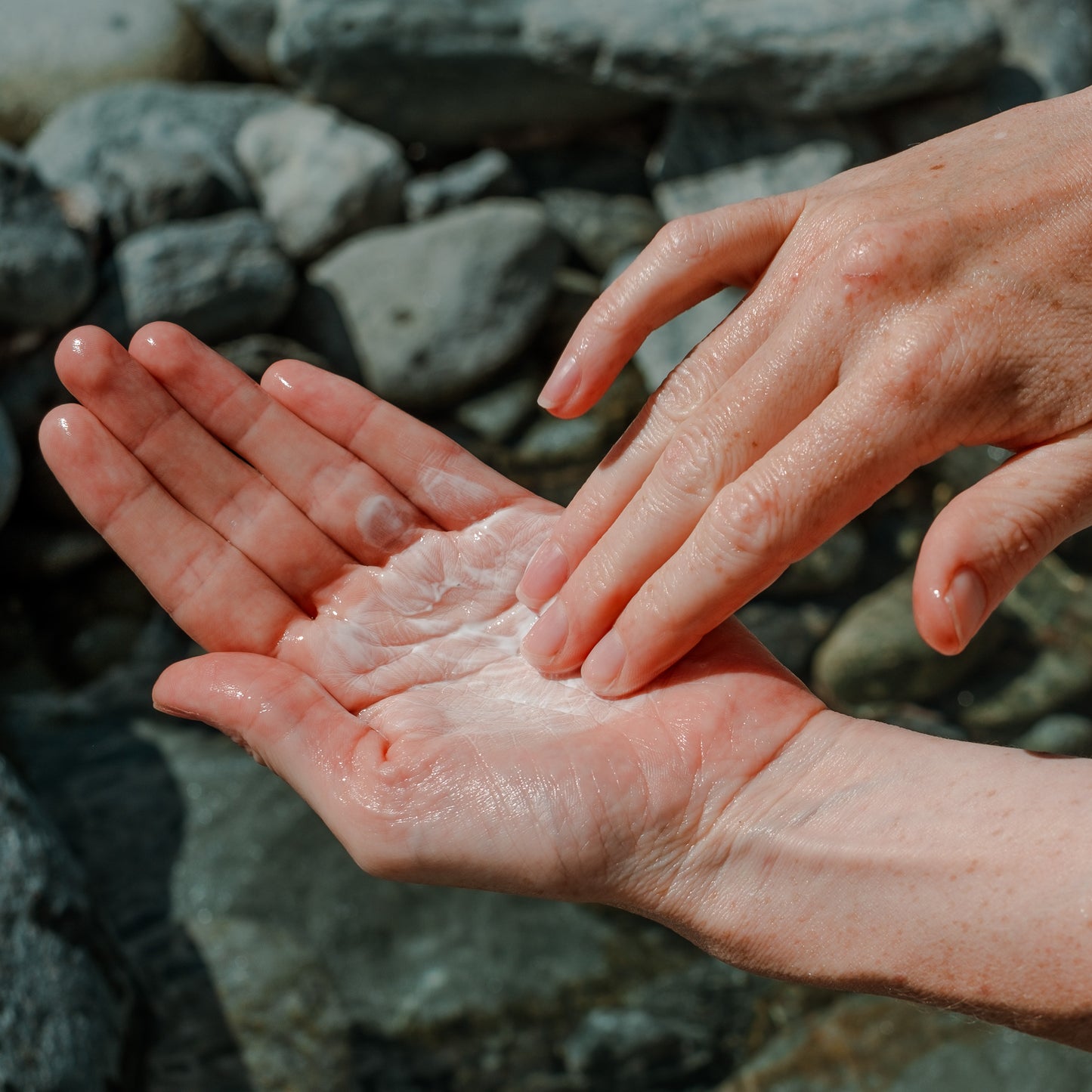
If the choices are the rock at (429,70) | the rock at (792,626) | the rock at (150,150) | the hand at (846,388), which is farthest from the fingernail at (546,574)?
the rock at (429,70)

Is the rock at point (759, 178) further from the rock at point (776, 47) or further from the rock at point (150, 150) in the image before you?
the rock at point (150, 150)

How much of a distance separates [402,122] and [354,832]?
620 cm

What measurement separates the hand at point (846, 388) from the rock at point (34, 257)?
4.27 m

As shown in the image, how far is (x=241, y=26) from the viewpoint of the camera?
24.5ft

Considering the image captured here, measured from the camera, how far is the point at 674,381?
2482mm

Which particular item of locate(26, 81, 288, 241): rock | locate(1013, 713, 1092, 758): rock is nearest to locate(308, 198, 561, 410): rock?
locate(26, 81, 288, 241): rock

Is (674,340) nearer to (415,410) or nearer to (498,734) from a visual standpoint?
(415,410)

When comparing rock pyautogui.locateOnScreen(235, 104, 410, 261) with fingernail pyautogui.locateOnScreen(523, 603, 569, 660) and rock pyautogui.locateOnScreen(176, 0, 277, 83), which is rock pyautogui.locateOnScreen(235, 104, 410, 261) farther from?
fingernail pyautogui.locateOnScreen(523, 603, 569, 660)

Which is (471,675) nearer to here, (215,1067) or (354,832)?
(354,832)

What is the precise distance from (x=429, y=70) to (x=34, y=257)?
2954 mm

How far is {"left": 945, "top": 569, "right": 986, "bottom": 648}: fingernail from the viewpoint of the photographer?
6.03ft

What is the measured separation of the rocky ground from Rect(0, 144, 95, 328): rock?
0.02m

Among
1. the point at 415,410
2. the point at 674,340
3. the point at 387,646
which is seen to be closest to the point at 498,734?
the point at 387,646

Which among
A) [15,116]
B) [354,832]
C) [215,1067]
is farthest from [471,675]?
[15,116]
